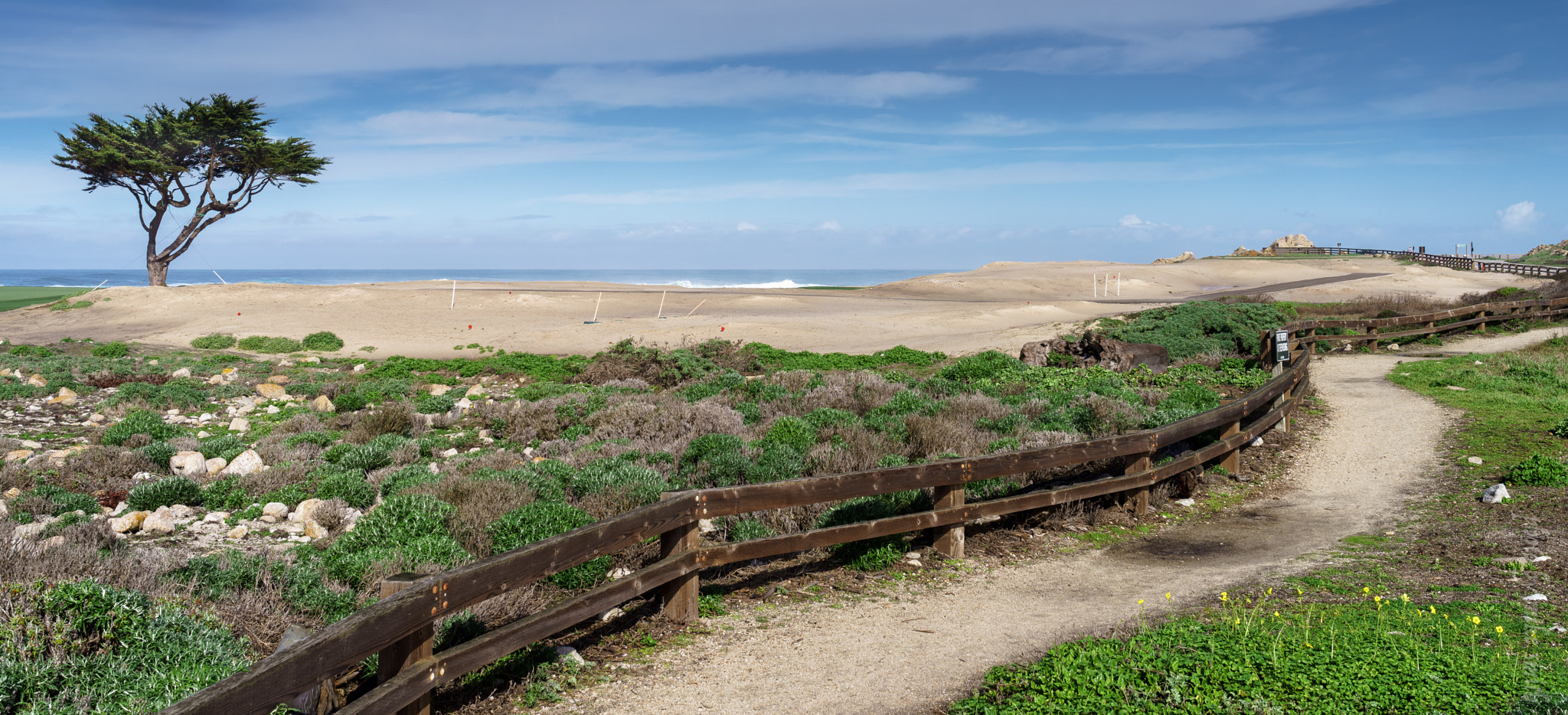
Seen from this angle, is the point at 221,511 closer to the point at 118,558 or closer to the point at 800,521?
the point at 118,558

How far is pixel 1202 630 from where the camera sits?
16.5 feet

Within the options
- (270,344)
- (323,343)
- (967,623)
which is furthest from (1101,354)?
(270,344)

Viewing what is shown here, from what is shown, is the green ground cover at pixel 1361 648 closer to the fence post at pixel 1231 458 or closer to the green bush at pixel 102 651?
the fence post at pixel 1231 458

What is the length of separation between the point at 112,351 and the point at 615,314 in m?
20.5

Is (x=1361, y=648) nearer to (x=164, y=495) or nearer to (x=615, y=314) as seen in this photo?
(x=164, y=495)

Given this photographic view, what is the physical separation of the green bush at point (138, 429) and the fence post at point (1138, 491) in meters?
12.6

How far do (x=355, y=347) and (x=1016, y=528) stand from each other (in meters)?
26.3

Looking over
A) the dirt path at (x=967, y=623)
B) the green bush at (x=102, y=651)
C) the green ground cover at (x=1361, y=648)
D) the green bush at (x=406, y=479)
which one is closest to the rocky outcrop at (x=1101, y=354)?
the dirt path at (x=967, y=623)

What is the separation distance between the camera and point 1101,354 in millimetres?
17578

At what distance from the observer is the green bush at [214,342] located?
29297 mm

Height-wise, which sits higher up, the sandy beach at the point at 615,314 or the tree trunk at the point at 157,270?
the tree trunk at the point at 157,270

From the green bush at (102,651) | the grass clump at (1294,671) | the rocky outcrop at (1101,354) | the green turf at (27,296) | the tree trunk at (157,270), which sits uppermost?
the tree trunk at (157,270)

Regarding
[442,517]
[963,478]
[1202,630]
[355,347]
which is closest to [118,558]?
[442,517]

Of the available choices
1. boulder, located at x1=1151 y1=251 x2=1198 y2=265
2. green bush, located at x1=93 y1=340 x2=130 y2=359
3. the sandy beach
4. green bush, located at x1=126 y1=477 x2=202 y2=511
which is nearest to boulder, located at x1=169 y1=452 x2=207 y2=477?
green bush, located at x1=126 y1=477 x2=202 y2=511
